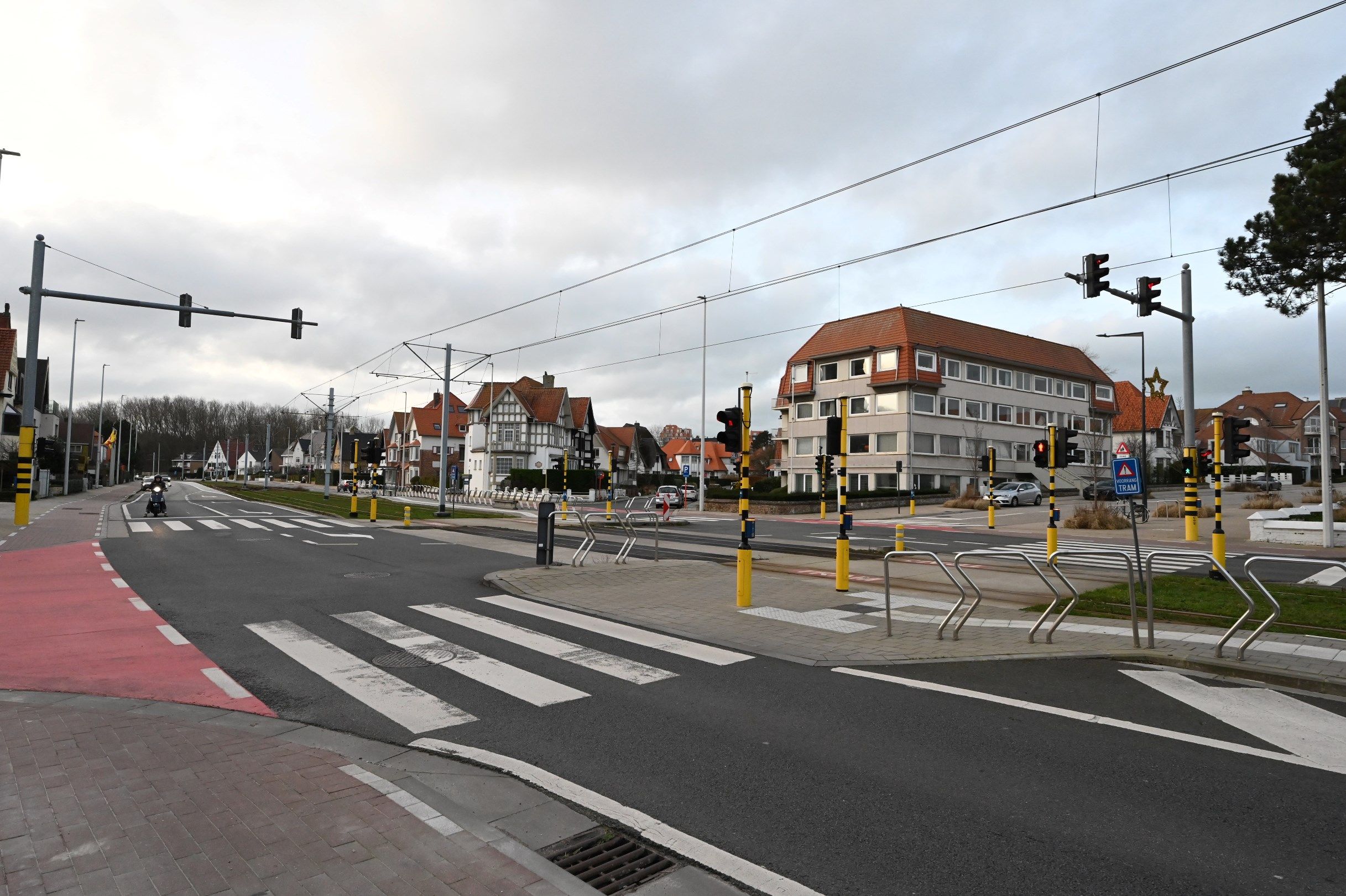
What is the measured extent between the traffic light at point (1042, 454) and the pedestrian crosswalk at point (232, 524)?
20110mm

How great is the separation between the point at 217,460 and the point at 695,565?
491ft

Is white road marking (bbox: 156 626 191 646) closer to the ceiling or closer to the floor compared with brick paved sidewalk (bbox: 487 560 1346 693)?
closer to the floor

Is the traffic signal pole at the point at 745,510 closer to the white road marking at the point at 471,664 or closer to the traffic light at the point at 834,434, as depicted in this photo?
the traffic light at the point at 834,434

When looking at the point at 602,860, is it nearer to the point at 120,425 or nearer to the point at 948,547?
the point at 948,547

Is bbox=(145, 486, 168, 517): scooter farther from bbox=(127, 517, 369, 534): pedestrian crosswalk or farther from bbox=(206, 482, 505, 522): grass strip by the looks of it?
bbox=(206, 482, 505, 522): grass strip

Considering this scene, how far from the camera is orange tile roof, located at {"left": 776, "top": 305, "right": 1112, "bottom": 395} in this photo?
50469 millimetres

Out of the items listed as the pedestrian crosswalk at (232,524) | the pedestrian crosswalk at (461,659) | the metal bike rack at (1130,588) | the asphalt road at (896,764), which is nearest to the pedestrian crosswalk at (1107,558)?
the metal bike rack at (1130,588)

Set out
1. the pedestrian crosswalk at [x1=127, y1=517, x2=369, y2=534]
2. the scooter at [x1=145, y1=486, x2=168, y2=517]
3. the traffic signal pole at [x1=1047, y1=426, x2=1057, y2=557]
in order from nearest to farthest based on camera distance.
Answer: the traffic signal pole at [x1=1047, y1=426, x2=1057, y2=557]
the pedestrian crosswalk at [x1=127, y1=517, x2=369, y2=534]
the scooter at [x1=145, y1=486, x2=168, y2=517]

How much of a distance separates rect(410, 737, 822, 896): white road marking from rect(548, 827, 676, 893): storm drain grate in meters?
0.11

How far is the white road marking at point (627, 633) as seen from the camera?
7.54m

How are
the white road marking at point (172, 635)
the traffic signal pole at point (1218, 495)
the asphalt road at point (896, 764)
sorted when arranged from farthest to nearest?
the traffic signal pole at point (1218, 495) < the white road marking at point (172, 635) < the asphalt road at point (896, 764)

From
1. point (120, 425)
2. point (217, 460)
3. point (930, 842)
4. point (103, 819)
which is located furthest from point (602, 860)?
point (217, 460)

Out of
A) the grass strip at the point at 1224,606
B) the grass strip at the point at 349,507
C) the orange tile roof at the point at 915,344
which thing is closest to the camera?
Result: the grass strip at the point at 1224,606

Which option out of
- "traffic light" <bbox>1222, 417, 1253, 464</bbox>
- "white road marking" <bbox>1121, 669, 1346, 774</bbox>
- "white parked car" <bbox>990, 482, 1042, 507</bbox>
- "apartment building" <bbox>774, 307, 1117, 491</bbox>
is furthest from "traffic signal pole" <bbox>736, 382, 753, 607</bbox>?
"apartment building" <bbox>774, 307, 1117, 491</bbox>
